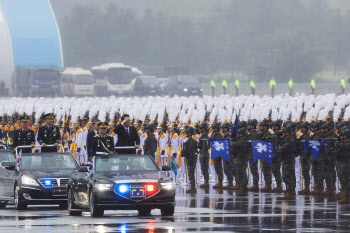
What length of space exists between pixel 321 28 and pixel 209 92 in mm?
26055

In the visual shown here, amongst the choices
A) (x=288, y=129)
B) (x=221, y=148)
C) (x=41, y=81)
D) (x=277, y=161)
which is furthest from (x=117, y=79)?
(x=288, y=129)

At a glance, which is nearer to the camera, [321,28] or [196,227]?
[196,227]

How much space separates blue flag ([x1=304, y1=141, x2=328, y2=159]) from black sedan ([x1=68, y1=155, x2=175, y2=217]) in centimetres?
512

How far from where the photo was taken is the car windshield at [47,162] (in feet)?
64.8

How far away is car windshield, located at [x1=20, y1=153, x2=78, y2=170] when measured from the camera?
778 inches

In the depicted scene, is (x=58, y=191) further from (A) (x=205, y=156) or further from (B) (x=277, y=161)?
(A) (x=205, y=156)

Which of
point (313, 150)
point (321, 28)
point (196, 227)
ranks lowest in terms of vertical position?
point (196, 227)

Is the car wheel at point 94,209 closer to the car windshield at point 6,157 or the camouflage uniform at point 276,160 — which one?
the car windshield at point 6,157

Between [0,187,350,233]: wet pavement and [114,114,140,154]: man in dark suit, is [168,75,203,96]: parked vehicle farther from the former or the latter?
[0,187,350,233]: wet pavement

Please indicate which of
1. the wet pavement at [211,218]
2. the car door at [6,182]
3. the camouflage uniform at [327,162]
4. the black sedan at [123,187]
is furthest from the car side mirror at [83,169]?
the camouflage uniform at [327,162]

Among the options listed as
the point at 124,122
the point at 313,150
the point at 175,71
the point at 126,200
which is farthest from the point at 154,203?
the point at 175,71

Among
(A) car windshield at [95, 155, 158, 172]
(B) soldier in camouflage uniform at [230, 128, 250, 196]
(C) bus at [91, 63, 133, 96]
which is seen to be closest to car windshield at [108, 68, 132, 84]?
(C) bus at [91, 63, 133, 96]

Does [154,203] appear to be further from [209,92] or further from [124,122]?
[209,92]

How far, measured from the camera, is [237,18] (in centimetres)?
12950
